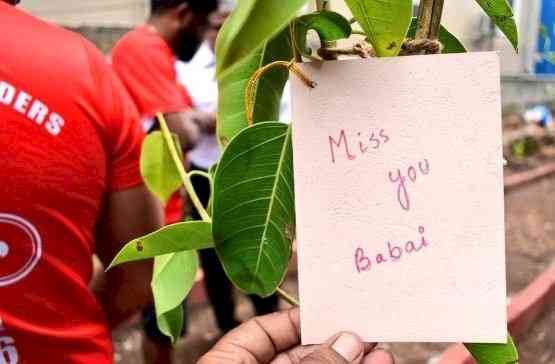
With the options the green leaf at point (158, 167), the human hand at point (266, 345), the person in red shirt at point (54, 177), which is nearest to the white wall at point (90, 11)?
the person in red shirt at point (54, 177)

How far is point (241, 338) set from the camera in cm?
76

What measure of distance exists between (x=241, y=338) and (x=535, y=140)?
22.8ft

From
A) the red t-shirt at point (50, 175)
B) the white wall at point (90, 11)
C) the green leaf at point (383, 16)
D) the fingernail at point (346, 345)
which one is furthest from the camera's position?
the white wall at point (90, 11)

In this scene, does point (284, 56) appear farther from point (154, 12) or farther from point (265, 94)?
point (154, 12)

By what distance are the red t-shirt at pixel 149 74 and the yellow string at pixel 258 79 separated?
1.28 meters

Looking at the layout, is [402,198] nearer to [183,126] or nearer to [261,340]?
[261,340]

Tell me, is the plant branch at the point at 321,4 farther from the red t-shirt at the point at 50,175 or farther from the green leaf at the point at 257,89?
the red t-shirt at the point at 50,175

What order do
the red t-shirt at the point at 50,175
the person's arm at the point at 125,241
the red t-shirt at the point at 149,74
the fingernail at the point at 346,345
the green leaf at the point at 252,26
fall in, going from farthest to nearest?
the red t-shirt at the point at 149,74, the person's arm at the point at 125,241, the red t-shirt at the point at 50,175, the fingernail at the point at 346,345, the green leaf at the point at 252,26

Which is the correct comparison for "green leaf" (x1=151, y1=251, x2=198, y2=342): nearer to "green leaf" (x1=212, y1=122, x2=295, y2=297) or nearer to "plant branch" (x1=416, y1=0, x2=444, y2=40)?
"green leaf" (x1=212, y1=122, x2=295, y2=297)

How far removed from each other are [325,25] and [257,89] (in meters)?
0.11

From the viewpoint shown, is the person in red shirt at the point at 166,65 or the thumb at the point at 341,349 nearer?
the thumb at the point at 341,349

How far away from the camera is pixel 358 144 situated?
542mm

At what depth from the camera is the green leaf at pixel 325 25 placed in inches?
19.2

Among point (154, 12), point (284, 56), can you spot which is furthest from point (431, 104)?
point (154, 12)
